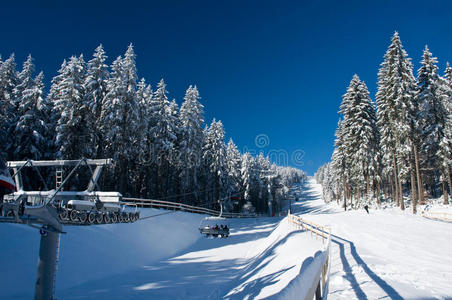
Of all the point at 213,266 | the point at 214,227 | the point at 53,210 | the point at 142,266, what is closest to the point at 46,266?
the point at 53,210

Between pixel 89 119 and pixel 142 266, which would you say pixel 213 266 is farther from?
pixel 89 119

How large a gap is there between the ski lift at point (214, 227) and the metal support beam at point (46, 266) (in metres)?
16.1

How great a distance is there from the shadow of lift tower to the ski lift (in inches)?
414

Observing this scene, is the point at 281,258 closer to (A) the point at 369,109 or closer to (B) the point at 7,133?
(B) the point at 7,133

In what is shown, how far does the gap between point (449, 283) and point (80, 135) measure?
30.7 meters

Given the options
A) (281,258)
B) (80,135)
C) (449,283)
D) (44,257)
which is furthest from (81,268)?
(80,135)

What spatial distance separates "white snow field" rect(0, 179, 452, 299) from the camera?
835 centimetres

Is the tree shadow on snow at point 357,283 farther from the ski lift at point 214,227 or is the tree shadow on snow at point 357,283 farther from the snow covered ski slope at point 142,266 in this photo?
the ski lift at point 214,227

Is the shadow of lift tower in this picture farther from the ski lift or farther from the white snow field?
the ski lift

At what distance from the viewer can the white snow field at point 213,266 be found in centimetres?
835

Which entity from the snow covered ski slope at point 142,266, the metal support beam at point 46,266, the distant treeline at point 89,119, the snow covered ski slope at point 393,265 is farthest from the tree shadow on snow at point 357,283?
the distant treeline at point 89,119

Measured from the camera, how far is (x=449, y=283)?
25.0ft

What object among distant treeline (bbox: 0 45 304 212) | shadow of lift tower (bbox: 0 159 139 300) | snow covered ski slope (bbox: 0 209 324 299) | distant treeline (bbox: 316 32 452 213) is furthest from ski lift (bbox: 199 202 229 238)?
distant treeline (bbox: 316 32 452 213)

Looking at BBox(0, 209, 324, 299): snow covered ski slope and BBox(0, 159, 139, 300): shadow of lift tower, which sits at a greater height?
BBox(0, 159, 139, 300): shadow of lift tower
